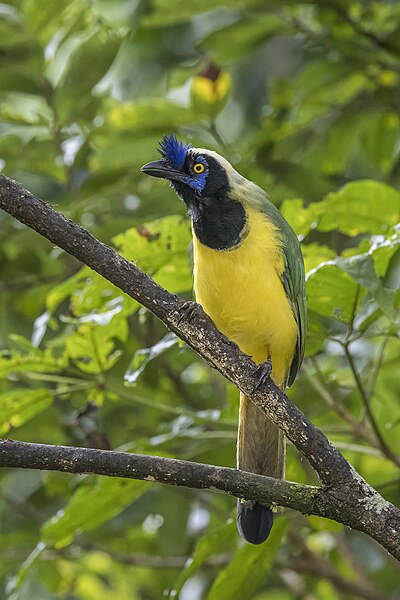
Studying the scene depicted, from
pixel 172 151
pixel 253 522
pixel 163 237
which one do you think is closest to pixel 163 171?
pixel 172 151

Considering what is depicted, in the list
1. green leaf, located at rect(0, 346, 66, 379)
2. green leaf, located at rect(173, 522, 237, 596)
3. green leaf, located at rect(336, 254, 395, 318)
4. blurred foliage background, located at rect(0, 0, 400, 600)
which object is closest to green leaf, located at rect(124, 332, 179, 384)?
blurred foliage background, located at rect(0, 0, 400, 600)

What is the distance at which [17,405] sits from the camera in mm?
2969

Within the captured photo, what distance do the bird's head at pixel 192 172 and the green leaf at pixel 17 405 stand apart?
774 mm

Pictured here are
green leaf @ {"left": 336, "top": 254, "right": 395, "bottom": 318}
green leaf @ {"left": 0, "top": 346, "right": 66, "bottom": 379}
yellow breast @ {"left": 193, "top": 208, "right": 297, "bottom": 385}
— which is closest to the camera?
green leaf @ {"left": 336, "top": 254, "right": 395, "bottom": 318}

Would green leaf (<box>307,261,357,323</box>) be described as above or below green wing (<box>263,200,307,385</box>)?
above

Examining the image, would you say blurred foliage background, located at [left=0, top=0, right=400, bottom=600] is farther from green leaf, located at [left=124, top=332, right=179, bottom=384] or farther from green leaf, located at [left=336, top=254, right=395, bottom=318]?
green leaf, located at [left=336, top=254, right=395, bottom=318]

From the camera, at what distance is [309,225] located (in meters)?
2.92

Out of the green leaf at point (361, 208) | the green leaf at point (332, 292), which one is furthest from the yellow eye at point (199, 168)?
the green leaf at point (332, 292)

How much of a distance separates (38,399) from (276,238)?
863 millimetres

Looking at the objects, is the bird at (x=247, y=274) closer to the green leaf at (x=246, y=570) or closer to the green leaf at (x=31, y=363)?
the green leaf at (x=246, y=570)

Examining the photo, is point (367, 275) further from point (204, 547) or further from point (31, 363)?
point (31, 363)

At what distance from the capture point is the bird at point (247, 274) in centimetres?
299

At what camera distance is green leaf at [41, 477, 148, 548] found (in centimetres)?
292

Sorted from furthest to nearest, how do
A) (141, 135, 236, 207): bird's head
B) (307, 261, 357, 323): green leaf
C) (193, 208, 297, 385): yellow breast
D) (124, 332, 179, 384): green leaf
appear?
(141, 135, 236, 207): bird's head
(193, 208, 297, 385): yellow breast
(124, 332, 179, 384): green leaf
(307, 261, 357, 323): green leaf
